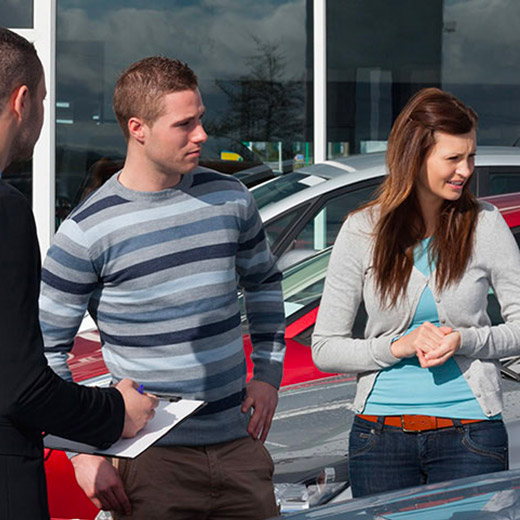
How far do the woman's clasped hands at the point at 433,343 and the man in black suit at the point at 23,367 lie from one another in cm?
88

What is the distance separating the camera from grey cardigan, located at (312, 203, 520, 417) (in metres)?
2.59

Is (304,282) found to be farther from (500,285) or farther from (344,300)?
(500,285)

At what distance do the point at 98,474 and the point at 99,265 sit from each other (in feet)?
1.62

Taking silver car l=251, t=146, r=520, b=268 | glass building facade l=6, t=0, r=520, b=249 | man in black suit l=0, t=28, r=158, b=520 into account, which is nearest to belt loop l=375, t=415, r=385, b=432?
man in black suit l=0, t=28, r=158, b=520

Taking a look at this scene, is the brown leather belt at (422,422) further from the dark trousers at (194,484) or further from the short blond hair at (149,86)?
the short blond hair at (149,86)

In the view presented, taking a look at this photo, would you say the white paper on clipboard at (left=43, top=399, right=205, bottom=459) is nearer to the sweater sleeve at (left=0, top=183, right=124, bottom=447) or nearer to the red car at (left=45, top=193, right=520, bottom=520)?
the sweater sleeve at (left=0, top=183, right=124, bottom=447)

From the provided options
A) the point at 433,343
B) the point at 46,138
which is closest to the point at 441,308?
the point at 433,343

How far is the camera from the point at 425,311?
2.63 metres

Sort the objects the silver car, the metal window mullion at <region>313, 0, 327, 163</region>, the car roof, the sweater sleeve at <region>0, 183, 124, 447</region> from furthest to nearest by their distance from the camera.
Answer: the metal window mullion at <region>313, 0, 327, 163</region>, the silver car, the car roof, the sweater sleeve at <region>0, 183, 124, 447</region>

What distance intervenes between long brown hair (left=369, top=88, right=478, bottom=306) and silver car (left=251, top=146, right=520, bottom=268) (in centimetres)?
191

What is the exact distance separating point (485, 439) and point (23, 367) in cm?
130

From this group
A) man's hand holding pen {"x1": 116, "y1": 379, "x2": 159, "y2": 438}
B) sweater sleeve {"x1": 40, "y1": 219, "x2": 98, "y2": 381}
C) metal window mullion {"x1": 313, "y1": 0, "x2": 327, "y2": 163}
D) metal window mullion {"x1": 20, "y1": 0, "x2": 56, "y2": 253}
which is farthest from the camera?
metal window mullion {"x1": 313, "y1": 0, "x2": 327, "y2": 163}

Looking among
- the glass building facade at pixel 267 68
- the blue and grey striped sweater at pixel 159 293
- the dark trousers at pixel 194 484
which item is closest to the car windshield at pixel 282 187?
the blue and grey striped sweater at pixel 159 293

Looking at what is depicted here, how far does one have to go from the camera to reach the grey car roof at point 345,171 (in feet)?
15.8
